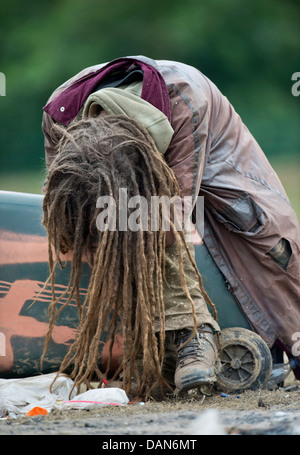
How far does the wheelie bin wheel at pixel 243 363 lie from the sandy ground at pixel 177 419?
0.20m

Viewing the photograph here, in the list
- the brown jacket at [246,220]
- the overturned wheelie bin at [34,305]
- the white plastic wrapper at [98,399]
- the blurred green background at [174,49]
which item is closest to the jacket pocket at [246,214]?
the brown jacket at [246,220]

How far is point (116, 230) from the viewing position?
7.77 feet

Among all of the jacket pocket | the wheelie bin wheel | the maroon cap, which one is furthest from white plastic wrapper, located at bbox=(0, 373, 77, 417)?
the maroon cap

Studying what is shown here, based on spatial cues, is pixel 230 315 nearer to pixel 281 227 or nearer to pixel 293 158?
pixel 281 227

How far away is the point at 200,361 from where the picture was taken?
8.00 ft

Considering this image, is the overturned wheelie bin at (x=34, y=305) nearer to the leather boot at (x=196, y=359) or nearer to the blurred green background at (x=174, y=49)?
the leather boot at (x=196, y=359)

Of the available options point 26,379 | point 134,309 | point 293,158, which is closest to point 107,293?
point 134,309

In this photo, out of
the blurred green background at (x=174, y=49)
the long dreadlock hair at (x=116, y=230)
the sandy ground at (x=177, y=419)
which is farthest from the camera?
the blurred green background at (x=174, y=49)

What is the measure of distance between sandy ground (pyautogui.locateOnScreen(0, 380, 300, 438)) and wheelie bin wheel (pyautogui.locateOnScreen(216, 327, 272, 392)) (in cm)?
20

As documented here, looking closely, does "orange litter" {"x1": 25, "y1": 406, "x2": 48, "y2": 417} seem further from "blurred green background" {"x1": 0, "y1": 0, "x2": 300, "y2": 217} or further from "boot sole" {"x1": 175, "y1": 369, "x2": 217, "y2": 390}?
Answer: "blurred green background" {"x1": 0, "y1": 0, "x2": 300, "y2": 217}

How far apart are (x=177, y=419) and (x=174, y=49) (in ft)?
16.4

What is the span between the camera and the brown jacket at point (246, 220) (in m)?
2.75

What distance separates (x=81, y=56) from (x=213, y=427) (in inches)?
200

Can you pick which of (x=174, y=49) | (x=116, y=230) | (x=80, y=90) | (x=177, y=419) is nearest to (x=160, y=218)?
(x=116, y=230)
